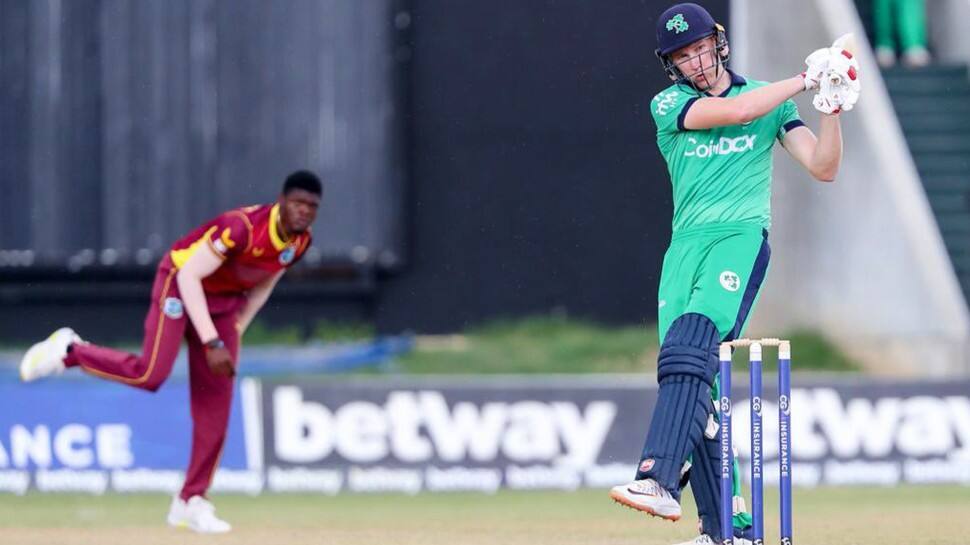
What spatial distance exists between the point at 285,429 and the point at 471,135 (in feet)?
9.98

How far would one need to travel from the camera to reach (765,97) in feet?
17.3

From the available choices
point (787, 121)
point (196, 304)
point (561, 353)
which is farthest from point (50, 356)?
point (561, 353)

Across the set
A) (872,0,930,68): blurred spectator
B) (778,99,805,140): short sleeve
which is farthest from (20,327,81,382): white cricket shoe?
(872,0,930,68): blurred spectator

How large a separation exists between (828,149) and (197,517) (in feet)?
11.0

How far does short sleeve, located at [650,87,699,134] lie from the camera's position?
5496mm

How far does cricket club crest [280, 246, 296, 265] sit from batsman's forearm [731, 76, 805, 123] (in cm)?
276

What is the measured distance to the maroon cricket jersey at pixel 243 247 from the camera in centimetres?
750

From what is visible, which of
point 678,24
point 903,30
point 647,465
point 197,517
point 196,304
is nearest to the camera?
point 647,465

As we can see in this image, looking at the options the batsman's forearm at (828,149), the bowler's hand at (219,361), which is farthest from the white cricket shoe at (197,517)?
the batsman's forearm at (828,149)

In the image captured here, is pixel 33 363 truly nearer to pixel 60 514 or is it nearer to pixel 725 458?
pixel 60 514

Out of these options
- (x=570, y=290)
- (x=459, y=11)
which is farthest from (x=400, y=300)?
(x=459, y=11)

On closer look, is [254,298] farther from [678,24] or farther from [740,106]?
[740,106]

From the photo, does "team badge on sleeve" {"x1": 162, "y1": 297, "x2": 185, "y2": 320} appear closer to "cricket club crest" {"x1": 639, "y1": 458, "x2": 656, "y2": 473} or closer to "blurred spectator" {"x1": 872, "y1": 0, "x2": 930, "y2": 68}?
"cricket club crest" {"x1": 639, "y1": 458, "x2": 656, "y2": 473}

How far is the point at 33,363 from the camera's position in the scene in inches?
311
